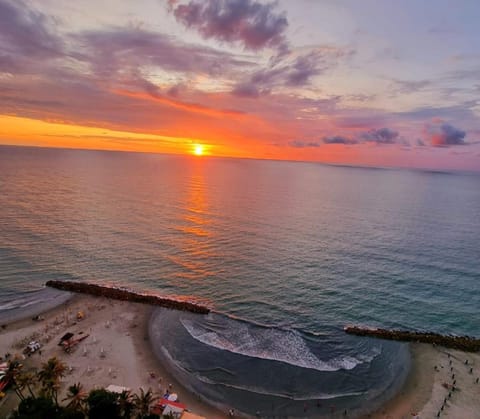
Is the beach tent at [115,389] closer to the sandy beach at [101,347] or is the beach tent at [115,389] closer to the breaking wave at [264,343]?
the sandy beach at [101,347]

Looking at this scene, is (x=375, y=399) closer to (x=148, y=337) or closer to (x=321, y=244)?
(x=148, y=337)

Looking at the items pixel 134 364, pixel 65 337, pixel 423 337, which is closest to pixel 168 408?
pixel 134 364

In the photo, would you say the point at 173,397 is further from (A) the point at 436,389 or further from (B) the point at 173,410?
(A) the point at 436,389

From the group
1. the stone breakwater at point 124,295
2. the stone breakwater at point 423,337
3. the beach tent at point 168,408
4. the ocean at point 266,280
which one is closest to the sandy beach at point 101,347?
the stone breakwater at point 124,295

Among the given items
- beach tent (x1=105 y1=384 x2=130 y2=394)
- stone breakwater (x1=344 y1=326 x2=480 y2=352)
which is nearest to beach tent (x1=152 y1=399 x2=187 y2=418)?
beach tent (x1=105 y1=384 x2=130 y2=394)

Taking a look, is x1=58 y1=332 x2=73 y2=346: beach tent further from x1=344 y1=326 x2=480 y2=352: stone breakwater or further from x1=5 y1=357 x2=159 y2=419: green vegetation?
x1=344 y1=326 x2=480 y2=352: stone breakwater

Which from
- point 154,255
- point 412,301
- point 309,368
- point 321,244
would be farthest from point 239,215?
point 309,368
